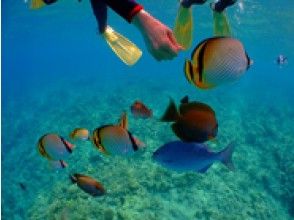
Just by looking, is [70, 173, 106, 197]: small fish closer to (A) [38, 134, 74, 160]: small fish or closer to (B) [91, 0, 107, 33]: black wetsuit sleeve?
(A) [38, 134, 74, 160]: small fish

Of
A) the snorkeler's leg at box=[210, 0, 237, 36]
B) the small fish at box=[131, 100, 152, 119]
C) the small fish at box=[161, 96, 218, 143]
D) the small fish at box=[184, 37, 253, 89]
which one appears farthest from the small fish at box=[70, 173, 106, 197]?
the small fish at box=[184, 37, 253, 89]

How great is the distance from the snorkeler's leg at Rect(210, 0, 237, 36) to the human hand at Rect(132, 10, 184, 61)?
403 mm

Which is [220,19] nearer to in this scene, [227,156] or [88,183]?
[227,156]

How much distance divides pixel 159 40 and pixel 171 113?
19.5 inches

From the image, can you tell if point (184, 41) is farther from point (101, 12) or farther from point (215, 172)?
point (215, 172)

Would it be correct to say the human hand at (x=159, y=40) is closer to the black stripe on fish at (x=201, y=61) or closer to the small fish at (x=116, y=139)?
the black stripe on fish at (x=201, y=61)

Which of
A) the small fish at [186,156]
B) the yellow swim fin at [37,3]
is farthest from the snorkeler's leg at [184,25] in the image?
the yellow swim fin at [37,3]

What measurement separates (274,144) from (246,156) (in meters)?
2.19

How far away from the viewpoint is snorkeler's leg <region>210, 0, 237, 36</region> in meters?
2.77

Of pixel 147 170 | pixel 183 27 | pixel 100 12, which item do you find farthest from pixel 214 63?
pixel 147 170

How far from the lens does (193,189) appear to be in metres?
10.4

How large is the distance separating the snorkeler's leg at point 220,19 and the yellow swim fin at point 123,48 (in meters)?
0.62

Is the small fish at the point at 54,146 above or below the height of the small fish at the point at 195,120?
below

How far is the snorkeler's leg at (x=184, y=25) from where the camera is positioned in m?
2.63
